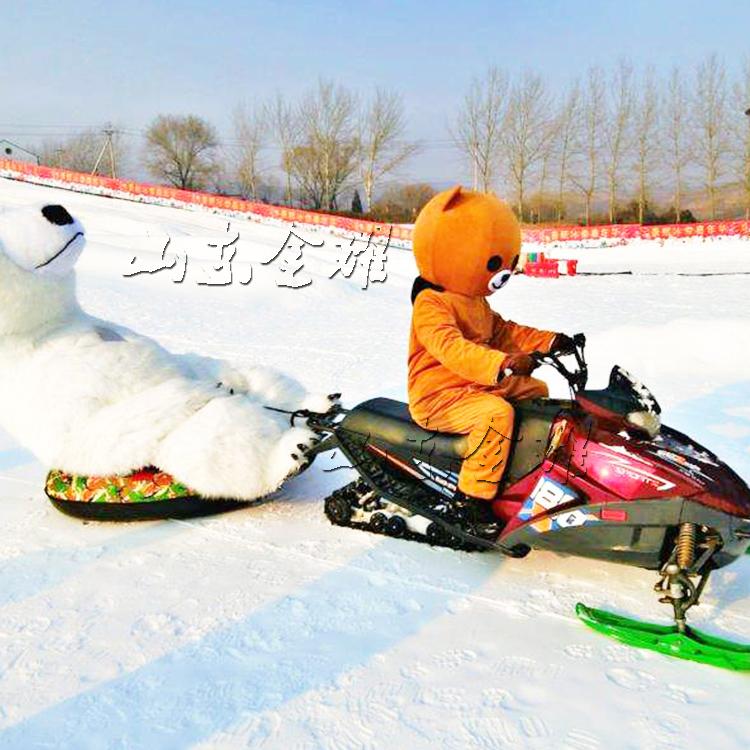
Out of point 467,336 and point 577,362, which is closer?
point 577,362

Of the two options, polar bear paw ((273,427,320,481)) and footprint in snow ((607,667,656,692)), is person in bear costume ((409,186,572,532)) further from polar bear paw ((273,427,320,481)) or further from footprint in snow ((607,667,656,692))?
footprint in snow ((607,667,656,692))

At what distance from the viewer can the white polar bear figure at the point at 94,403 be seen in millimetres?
3518

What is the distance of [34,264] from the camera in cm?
359

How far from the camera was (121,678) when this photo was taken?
2363mm

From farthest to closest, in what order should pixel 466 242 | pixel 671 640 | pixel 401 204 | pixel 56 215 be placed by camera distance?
pixel 401 204 < pixel 56 215 < pixel 466 242 < pixel 671 640

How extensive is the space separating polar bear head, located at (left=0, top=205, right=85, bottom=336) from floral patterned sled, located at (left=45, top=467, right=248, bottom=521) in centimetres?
83

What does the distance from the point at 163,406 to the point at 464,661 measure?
198 cm

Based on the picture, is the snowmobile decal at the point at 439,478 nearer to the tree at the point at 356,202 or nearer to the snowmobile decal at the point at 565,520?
the snowmobile decal at the point at 565,520

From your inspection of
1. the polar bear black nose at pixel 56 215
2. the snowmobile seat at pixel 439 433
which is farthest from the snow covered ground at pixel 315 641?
the polar bear black nose at pixel 56 215

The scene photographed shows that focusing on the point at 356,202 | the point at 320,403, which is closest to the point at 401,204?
the point at 356,202

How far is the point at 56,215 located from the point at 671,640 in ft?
11.3

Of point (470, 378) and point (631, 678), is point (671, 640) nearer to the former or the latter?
point (631, 678)

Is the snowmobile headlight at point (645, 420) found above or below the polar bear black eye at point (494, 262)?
below

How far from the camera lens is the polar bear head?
3.55 metres
